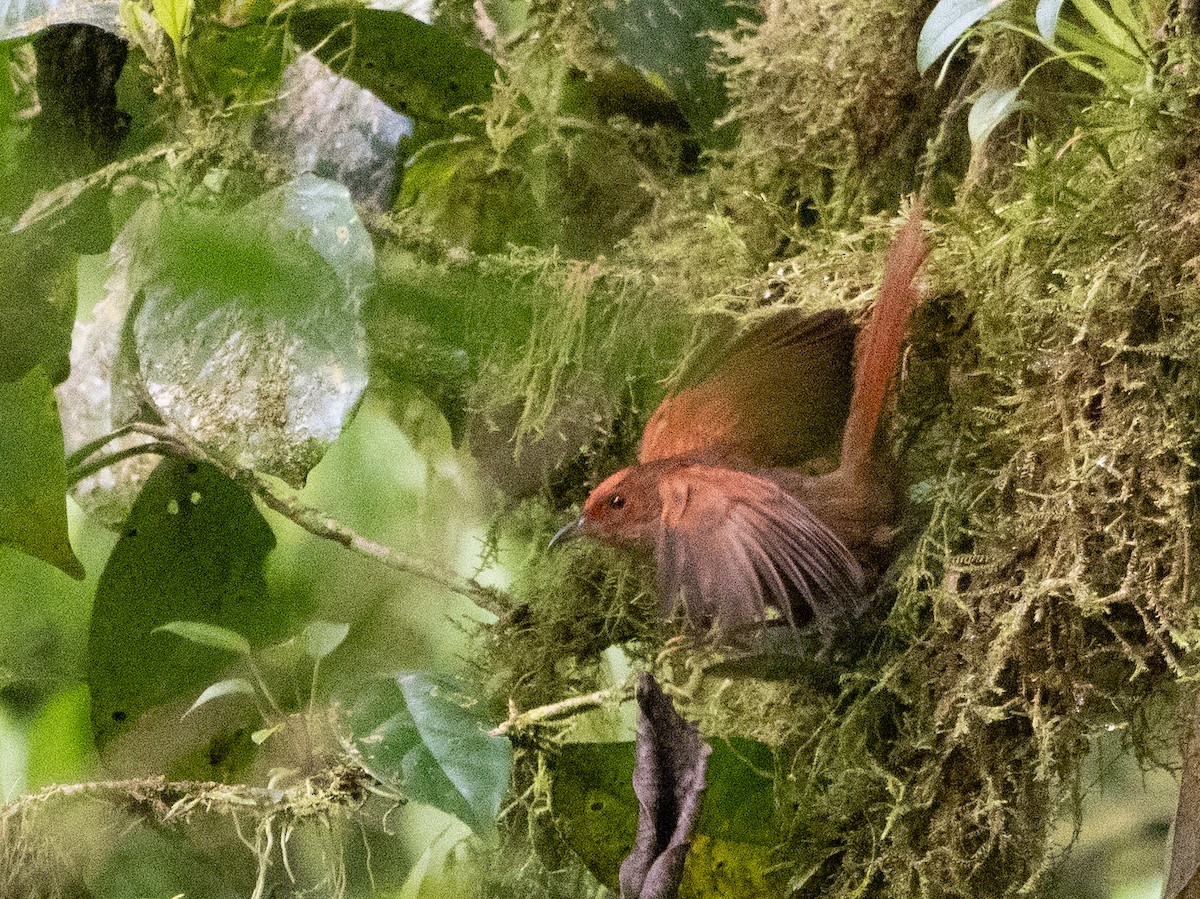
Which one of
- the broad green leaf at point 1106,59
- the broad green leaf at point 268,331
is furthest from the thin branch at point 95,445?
the broad green leaf at point 1106,59

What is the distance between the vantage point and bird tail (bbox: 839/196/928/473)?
0.89m

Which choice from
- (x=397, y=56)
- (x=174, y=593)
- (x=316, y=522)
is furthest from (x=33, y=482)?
(x=397, y=56)

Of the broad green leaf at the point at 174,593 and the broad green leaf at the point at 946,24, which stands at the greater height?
the broad green leaf at the point at 946,24

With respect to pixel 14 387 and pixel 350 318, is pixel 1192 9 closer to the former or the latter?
pixel 350 318

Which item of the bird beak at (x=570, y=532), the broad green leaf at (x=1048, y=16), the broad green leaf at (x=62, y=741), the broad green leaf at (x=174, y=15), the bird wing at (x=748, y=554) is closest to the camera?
the broad green leaf at (x=1048, y=16)

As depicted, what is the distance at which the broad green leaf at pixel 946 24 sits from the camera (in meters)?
0.83

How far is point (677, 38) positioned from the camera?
3.78 feet

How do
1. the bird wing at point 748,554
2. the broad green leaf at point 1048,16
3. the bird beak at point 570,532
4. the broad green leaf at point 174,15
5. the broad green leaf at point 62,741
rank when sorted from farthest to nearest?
the broad green leaf at point 62,741 < the broad green leaf at point 174,15 < the bird beak at point 570,532 < the bird wing at point 748,554 < the broad green leaf at point 1048,16

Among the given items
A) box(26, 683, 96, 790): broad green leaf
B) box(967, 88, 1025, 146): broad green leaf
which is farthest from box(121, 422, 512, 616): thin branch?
box(967, 88, 1025, 146): broad green leaf

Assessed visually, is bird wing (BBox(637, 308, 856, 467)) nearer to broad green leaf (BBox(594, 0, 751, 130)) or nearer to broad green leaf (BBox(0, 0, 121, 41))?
broad green leaf (BBox(594, 0, 751, 130))

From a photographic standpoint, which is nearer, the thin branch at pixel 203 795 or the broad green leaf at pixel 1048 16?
the broad green leaf at pixel 1048 16

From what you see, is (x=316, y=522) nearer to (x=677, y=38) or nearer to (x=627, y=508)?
(x=627, y=508)

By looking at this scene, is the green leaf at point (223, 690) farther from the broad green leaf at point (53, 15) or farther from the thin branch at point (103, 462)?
the broad green leaf at point (53, 15)

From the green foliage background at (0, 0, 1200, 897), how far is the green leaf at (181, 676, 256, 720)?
11 mm
